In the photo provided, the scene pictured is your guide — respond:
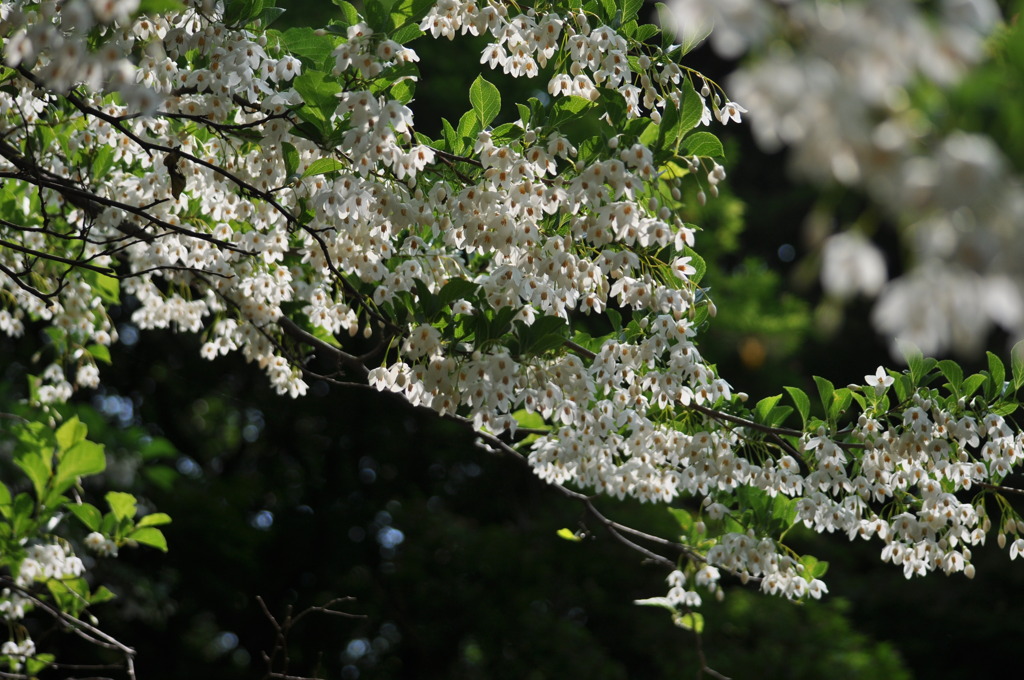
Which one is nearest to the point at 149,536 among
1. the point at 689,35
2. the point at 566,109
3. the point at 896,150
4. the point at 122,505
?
the point at 122,505

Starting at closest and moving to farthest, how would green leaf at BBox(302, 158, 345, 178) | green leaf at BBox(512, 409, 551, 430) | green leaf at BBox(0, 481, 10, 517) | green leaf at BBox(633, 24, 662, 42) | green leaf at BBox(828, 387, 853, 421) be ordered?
green leaf at BBox(302, 158, 345, 178) → green leaf at BBox(633, 24, 662, 42) → green leaf at BBox(828, 387, 853, 421) → green leaf at BBox(512, 409, 551, 430) → green leaf at BBox(0, 481, 10, 517)

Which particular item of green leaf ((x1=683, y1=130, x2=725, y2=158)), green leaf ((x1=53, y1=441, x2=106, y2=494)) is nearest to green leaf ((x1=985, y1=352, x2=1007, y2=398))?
green leaf ((x1=683, y1=130, x2=725, y2=158))

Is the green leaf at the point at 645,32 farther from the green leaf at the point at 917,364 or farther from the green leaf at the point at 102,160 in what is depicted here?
the green leaf at the point at 102,160

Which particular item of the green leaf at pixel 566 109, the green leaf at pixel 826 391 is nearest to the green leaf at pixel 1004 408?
the green leaf at pixel 826 391

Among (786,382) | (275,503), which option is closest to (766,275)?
(786,382)

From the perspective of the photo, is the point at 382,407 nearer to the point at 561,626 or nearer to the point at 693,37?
the point at 561,626

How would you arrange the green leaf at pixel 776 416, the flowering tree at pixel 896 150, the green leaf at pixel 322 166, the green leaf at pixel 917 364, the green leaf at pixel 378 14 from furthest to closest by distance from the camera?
the green leaf at pixel 776 416 < the green leaf at pixel 917 364 < the green leaf at pixel 322 166 < the green leaf at pixel 378 14 < the flowering tree at pixel 896 150

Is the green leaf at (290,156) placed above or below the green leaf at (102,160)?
above

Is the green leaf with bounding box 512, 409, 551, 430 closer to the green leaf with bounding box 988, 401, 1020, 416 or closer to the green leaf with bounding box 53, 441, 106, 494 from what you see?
the green leaf with bounding box 988, 401, 1020, 416

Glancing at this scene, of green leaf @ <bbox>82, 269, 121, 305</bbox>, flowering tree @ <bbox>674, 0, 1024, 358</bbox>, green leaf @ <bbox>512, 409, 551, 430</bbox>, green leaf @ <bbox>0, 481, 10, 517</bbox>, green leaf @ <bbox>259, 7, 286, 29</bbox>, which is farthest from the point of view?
green leaf @ <bbox>82, 269, 121, 305</bbox>

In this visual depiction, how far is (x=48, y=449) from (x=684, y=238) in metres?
2.29

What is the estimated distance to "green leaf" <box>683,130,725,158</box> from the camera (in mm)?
2301

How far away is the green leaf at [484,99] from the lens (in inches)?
95.2

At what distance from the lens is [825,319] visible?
84 cm
